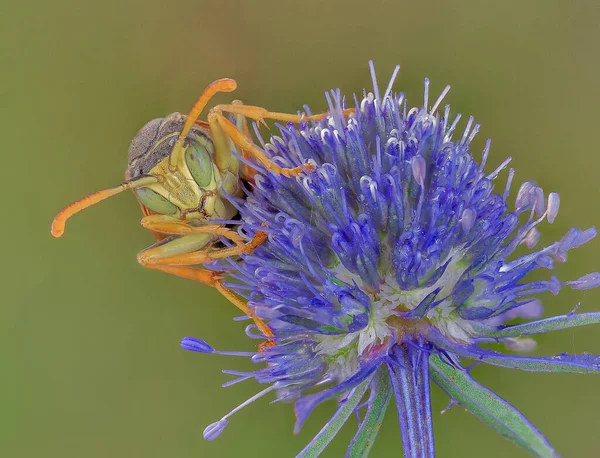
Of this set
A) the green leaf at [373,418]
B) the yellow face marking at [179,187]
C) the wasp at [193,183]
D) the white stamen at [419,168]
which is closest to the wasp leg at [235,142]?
the wasp at [193,183]

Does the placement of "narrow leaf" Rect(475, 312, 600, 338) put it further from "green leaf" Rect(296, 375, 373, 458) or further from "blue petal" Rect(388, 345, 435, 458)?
"green leaf" Rect(296, 375, 373, 458)

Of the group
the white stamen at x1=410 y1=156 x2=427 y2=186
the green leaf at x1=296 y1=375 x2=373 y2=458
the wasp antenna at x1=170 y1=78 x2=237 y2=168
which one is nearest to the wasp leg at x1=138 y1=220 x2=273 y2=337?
the wasp antenna at x1=170 y1=78 x2=237 y2=168

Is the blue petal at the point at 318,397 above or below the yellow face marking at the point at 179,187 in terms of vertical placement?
below

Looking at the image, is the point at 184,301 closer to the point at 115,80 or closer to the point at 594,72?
the point at 115,80

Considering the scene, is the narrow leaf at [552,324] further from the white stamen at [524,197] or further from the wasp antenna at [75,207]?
the wasp antenna at [75,207]

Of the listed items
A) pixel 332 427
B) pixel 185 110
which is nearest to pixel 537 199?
pixel 332 427

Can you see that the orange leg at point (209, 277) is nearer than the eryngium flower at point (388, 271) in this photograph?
No
